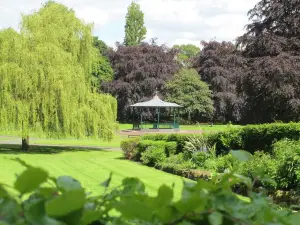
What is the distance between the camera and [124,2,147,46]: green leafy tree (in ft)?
222

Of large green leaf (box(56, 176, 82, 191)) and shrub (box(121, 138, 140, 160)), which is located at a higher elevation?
large green leaf (box(56, 176, 82, 191))

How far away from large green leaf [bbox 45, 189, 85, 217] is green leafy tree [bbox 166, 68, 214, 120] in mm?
45290

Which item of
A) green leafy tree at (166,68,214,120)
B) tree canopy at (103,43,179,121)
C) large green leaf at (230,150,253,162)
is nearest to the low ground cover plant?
large green leaf at (230,150,253,162)

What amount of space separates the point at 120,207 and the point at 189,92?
46.0m

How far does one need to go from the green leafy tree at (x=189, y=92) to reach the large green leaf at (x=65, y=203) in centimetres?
4529

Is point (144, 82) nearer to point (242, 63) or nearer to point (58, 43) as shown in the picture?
point (242, 63)

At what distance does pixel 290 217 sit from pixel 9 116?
706 inches

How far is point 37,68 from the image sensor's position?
704 inches

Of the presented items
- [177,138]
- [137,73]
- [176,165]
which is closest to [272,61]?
[177,138]

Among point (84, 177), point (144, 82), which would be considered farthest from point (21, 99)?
point (144, 82)

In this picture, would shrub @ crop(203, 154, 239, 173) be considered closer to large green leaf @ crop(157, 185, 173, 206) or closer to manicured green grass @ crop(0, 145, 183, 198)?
manicured green grass @ crop(0, 145, 183, 198)

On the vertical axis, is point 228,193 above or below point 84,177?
above

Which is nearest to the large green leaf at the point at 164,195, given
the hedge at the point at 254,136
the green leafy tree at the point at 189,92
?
the hedge at the point at 254,136

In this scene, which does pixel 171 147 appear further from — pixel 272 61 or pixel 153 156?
pixel 272 61
